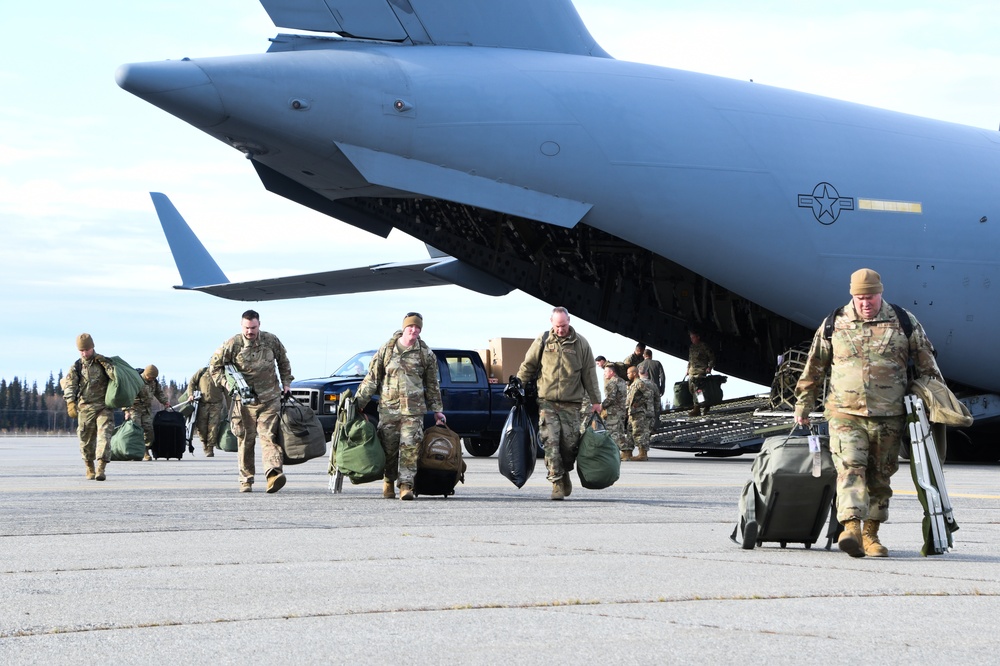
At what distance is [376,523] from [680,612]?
422cm

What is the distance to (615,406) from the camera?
21.2 meters

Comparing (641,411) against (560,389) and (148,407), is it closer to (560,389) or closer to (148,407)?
(148,407)

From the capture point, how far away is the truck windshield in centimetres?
2145

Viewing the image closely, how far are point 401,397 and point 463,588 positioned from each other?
19.4ft

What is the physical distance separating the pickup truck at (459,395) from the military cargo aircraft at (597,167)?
1.73 m

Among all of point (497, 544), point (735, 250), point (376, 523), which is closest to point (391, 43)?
point (735, 250)

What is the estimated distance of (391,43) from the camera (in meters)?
17.2

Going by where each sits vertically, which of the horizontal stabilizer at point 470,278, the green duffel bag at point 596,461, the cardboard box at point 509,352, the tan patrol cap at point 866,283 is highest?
A: the horizontal stabilizer at point 470,278

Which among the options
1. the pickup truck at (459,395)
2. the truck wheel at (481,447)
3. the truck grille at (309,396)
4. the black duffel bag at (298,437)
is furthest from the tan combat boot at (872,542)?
the truck wheel at (481,447)

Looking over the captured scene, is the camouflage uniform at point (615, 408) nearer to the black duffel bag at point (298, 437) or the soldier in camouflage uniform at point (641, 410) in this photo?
the soldier in camouflage uniform at point (641, 410)

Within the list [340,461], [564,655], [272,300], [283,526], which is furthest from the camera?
[272,300]

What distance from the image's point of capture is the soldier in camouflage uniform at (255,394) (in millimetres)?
11961

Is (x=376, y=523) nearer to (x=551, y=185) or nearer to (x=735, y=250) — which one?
(x=551, y=185)

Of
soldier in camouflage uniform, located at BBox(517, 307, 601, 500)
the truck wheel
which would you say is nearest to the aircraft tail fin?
the truck wheel
